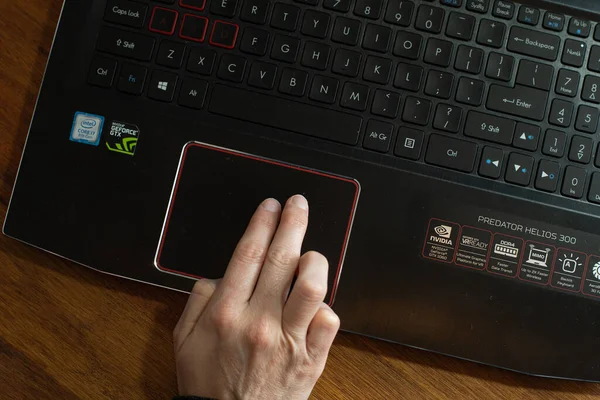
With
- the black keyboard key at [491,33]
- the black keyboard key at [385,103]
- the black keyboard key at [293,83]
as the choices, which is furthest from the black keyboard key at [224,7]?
the black keyboard key at [491,33]

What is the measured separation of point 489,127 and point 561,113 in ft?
0.30

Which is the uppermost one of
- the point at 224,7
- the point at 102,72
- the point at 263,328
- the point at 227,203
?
the point at 224,7

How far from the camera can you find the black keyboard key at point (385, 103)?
0.67 meters

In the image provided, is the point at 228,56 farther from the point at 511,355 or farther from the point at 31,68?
the point at 511,355

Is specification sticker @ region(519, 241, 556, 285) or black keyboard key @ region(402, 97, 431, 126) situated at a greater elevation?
black keyboard key @ region(402, 97, 431, 126)

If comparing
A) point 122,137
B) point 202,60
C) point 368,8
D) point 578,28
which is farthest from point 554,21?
point 122,137

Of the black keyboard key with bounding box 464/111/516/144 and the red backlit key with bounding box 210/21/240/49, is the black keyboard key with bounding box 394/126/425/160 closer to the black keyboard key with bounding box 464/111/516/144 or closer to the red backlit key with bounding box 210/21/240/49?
the black keyboard key with bounding box 464/111/516/144

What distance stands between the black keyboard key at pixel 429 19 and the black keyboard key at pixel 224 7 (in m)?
0.23

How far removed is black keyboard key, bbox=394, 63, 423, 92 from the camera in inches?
26.6

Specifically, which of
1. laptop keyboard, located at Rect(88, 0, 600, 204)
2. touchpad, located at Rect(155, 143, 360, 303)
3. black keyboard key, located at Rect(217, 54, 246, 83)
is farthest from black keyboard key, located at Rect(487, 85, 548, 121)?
black keyboard key, located at Rect(217, 54, 246, 83)

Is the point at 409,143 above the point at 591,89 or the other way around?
the other way around

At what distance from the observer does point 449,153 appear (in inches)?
26.4

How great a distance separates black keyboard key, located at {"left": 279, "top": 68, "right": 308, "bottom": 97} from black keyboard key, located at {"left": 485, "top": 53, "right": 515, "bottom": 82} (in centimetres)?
23

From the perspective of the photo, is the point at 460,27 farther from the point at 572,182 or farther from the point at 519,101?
the point at 572,182
